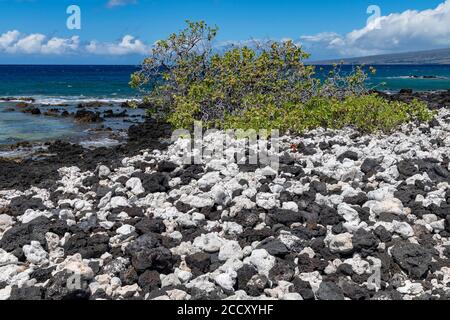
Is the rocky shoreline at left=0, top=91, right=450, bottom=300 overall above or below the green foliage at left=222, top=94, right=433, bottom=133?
below

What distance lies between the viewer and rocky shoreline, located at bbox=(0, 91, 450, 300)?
5.29m

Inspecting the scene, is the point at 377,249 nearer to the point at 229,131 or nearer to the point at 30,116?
the point at 229,131

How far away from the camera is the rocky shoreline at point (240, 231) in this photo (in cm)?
529

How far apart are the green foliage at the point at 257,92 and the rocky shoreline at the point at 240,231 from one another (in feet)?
12.1

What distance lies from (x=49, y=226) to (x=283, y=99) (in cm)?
1114

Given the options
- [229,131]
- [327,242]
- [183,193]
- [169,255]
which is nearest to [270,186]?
[183,193]

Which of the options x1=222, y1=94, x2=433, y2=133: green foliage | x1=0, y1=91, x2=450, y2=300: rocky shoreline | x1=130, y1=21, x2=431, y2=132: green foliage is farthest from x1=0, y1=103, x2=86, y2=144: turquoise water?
x1=0, y1=91, x2=450, y2=300: rocky shoreline

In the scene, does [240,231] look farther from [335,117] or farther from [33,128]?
[33,128]

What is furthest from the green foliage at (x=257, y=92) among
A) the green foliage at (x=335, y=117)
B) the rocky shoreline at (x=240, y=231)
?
the rocky shoreline at (x=240, y=231)

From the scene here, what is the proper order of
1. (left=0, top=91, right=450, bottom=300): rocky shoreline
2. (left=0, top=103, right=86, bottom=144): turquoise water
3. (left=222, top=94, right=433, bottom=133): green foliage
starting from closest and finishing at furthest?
(left=0, top=91, right=450, bottom=300): rocky shoreline → (left=222, top=94, right=433, bottom=133): green foliage → (left=0, top=103, right=86, bottom=144): turquoise water

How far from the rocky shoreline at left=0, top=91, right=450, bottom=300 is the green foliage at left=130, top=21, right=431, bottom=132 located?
368 centimetres

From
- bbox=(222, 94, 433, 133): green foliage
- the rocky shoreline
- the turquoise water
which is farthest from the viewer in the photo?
the turquoise water

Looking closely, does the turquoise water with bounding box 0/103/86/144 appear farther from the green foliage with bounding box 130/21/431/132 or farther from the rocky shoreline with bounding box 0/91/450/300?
the rocky shoreline with bounding box 0/91/450/300

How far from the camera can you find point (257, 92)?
17125 mm
